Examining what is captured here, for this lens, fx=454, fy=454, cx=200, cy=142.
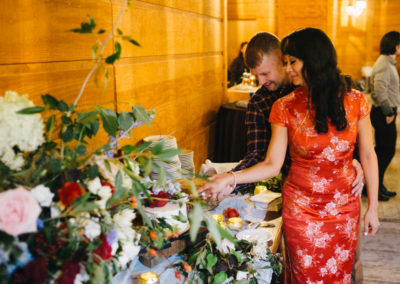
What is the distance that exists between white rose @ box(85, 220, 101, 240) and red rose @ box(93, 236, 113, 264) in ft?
0.07

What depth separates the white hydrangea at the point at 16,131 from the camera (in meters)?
0.92

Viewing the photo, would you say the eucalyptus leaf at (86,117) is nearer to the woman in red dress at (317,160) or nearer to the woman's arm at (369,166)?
Result: the woman in red dress at (317,160)

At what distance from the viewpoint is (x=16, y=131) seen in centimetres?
93

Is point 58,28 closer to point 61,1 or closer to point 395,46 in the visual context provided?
point 61,1

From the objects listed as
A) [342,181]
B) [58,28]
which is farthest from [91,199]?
[342,181]

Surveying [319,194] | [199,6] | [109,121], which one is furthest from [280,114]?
[199,6]

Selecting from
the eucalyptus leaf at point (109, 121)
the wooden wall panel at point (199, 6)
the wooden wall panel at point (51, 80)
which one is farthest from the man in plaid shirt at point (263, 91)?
the eucalyptus leaf at point (109, 121)

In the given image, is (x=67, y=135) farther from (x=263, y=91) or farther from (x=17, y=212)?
(x=263, y=91)

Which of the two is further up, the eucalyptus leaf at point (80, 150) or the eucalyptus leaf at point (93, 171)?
the eucalyptus leaf at point (80, 150)

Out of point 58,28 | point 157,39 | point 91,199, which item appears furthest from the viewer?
point 157,39

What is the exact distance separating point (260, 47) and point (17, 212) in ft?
5.06

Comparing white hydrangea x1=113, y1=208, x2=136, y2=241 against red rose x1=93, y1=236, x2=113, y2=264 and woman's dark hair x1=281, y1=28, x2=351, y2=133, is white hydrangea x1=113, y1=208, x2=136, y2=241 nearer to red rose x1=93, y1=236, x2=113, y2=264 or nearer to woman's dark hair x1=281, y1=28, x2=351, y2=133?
red rose x1=93, y1=236, x2=113, y2=264

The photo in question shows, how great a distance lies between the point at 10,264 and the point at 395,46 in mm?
4624

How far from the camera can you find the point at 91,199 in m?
1.02
